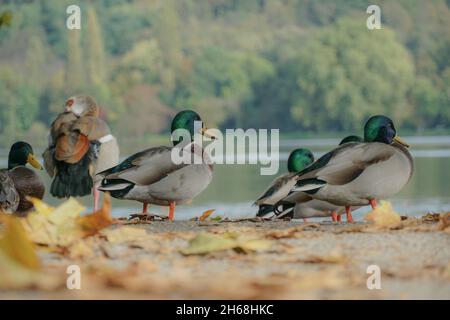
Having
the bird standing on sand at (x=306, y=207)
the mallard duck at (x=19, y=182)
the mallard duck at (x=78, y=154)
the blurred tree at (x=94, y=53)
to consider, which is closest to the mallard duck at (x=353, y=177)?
the bird standing on sand at (x=306, y=207)

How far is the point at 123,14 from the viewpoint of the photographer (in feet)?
189

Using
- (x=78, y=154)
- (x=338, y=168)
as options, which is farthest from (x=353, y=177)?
(x=78, y=154)

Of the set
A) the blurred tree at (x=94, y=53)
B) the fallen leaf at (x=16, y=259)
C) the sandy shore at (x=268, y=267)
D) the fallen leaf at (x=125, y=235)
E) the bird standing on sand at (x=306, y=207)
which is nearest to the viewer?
the sandy shore at (x=268, y=267)

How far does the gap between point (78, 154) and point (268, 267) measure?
9.48 feet

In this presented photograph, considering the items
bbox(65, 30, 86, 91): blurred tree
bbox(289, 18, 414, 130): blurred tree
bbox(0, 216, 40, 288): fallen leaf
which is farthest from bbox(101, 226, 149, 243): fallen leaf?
bbox(289, 18, 414, 130): blurred tree

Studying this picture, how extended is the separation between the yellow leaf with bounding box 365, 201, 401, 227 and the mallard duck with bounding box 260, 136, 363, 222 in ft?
3.02

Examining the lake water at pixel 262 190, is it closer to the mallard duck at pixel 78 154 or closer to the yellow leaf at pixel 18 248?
the mallard duck at pixel 78 154

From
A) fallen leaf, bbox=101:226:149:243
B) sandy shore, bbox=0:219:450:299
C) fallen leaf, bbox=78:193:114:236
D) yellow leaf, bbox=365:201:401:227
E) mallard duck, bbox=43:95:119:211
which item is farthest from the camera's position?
mallard duck, bbox=43:95:119:211

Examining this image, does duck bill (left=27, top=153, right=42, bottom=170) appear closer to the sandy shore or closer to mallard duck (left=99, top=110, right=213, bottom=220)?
mallard duck (left=99, top=110, right=213, bottom=220)

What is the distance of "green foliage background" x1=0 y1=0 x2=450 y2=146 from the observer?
4594 centimetres

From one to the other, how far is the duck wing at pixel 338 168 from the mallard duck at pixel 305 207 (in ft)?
0.72

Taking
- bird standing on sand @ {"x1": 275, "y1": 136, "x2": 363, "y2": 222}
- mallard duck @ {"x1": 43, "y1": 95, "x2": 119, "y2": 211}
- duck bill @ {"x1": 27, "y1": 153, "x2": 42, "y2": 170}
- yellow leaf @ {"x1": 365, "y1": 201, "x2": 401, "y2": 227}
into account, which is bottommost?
yellow leaf @ {"x1": 365, "y1": 201, "x2": 401, "y2": 227}

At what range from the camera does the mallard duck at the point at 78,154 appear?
17.6ft

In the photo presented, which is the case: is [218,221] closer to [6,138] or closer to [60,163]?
[60,163]
